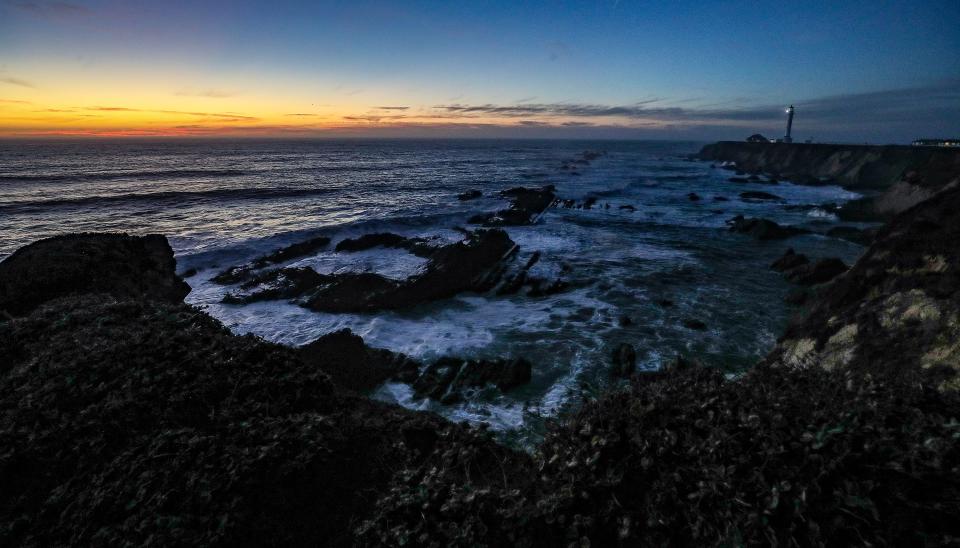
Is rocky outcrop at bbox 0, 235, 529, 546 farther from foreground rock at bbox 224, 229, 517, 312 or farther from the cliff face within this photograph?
the cliff face

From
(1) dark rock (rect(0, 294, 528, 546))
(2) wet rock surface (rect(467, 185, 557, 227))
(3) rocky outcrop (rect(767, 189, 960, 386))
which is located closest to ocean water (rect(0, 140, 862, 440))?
(2) wet rock surface (rect(467, 185, 557, 227))

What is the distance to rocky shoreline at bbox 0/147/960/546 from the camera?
375 cm

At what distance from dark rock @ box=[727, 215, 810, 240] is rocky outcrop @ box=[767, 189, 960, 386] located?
16.8 m

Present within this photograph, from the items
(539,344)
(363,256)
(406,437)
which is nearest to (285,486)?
(406,437)

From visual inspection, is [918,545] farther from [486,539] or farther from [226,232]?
[226,232]

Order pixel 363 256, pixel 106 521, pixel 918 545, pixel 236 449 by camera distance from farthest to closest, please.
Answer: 1. pixel 363 256
2. pixel 236 449
3. pixel 106 521
4. pixel 918 545

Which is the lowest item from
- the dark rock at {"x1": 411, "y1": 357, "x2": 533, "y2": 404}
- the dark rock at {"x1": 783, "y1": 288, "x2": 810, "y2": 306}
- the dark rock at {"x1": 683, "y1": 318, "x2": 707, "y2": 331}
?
the dark rock at {"x1": 411, "y1": 357, "x2": 533, "y2": 404}

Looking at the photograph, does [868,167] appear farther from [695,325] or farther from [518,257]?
[695,325]

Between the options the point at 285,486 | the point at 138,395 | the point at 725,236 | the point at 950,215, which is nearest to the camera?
the point at 285,486

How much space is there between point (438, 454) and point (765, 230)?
31117 millimetres

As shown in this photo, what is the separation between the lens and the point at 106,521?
15.5ft

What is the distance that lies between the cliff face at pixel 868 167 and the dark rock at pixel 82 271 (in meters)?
27.4

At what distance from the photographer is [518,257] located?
24828 millimetres

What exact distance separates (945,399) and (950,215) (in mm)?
10930
